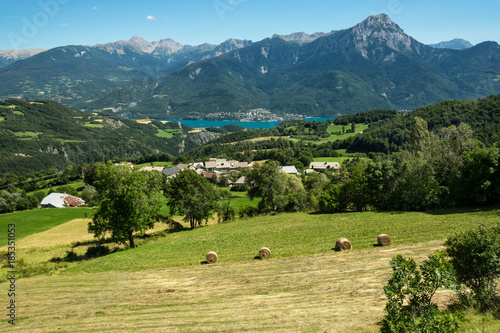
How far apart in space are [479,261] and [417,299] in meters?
3.88

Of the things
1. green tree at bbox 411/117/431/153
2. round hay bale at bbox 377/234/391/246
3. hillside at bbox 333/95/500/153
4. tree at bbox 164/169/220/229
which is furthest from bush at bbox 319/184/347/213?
hillside at bbox 333/95/500/153

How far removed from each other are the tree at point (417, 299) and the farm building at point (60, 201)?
317 feet

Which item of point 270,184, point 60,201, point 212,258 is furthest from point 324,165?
point 212,258

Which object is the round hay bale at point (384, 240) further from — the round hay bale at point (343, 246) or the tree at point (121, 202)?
the tree at point (121, 202)

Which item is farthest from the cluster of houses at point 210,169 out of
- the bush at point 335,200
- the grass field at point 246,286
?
the grass field at point 246,286

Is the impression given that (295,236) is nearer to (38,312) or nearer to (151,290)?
(151,290)

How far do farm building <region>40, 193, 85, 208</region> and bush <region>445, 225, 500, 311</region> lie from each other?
97.5 meters

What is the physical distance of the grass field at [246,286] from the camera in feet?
44.8

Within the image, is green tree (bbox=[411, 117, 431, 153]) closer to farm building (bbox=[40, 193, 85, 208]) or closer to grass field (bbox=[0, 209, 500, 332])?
grass field (bbox=[0, 209, 500, 332])

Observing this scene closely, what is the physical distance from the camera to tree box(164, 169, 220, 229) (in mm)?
45469

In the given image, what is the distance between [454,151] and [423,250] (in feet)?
97.2

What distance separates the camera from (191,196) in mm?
45594

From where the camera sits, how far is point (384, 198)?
135 ft

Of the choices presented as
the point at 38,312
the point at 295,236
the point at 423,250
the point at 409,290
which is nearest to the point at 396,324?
the point at 409,290
